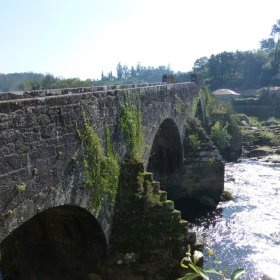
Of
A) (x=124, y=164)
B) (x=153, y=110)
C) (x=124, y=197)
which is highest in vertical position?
(x=153, y=110)

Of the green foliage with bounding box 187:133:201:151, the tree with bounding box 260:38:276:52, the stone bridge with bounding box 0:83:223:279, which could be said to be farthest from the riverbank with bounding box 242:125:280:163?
the tree with bounding box 260:38:276:52

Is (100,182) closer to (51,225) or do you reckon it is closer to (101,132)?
(101,132)

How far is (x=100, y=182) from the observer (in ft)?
29.9

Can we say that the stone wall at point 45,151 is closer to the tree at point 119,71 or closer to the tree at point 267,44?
the tree at point 267,44

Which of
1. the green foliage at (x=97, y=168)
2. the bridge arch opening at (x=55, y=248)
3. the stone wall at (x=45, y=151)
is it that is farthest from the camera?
the bridge arch opening at (x=55, y=248)

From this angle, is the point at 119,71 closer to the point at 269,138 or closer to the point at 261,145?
the point at 269,138

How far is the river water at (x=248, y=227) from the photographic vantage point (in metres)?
16.0

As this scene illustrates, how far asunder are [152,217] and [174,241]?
83 centimetres

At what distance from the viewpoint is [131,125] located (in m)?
11.4

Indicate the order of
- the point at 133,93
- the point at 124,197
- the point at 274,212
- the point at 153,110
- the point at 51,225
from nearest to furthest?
the point at 51,225 → the point at 124,197 → the point at 133,93 → the point at 153,110 → the point at 274,212

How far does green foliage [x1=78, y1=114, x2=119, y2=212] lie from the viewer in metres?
8.36

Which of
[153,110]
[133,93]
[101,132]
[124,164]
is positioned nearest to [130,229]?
[124,164]

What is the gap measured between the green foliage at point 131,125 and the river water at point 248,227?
5170 millimetres

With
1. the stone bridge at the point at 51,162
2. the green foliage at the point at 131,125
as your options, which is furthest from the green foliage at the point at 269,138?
the green foliage at the point at 131,125
